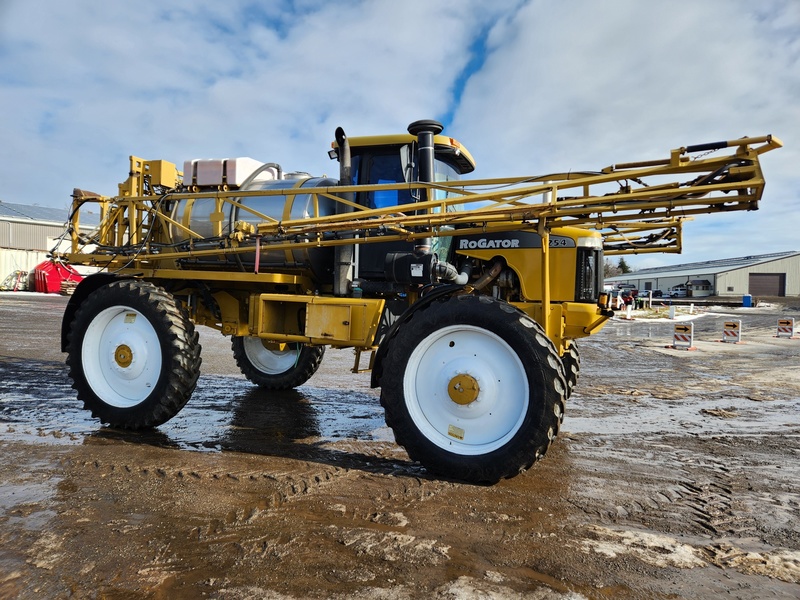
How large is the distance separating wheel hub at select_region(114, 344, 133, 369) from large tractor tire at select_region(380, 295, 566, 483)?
2787mm

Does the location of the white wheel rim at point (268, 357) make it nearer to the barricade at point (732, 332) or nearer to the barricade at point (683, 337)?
the barricade at point (683, 337)

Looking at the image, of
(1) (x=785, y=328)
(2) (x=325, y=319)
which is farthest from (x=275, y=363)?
(1) (x=785, y=328)

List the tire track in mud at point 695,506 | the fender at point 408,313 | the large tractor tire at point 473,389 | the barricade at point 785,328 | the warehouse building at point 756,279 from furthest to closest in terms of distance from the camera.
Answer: the warehouse building at point 756,279
the barricade at point 785,328
the fender at point 408,313
the large tractor tire at point 473,389
the tire track in mud at point 695,506

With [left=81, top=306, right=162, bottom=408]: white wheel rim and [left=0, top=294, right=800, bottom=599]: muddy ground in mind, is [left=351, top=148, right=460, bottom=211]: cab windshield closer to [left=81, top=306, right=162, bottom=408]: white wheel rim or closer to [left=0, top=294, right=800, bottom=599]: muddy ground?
[left=0, top=294, right=800, bottom=599]: muddy ground

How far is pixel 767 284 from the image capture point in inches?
2255

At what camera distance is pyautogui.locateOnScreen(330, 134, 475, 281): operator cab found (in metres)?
5.22

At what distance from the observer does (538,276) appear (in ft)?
15.5

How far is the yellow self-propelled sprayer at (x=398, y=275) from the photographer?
385 cm

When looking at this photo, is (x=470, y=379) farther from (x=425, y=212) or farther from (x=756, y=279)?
(x=756, y=279)

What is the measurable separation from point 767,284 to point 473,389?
216ft

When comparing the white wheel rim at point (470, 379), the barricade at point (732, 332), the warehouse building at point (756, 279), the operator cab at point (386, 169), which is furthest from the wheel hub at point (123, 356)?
the warehouse building at point (756, 279)

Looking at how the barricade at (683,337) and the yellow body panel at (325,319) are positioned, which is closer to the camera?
the yellow body panel at (325,319)

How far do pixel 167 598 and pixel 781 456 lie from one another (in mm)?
5044

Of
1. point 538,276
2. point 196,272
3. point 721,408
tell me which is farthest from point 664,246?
point 196,272
